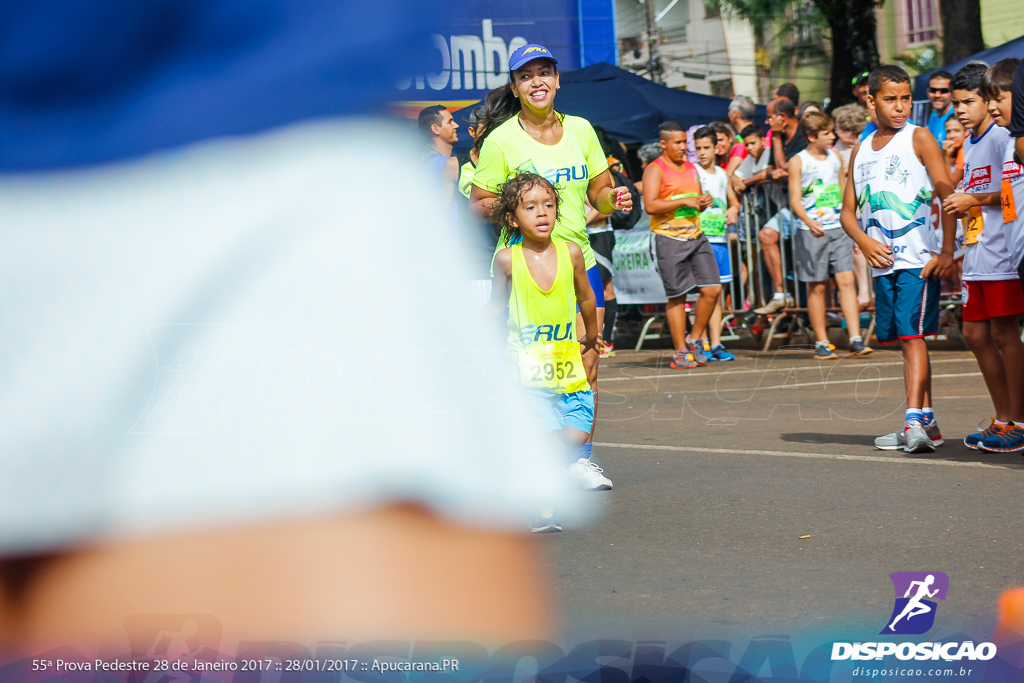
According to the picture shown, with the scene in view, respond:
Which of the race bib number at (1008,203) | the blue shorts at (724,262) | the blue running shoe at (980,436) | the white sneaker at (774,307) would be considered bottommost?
the blue running shoe at (980,436)

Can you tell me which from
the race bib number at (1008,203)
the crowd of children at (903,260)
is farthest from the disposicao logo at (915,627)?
the race bib number at (1008,203)

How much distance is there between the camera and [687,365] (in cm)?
1057

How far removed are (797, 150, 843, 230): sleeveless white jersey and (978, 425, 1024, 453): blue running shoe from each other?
4841 mm

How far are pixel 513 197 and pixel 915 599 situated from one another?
7.72 ft

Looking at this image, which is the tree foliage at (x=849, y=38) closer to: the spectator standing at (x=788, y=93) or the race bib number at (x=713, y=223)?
the spectator standing at (x=788, y=93)

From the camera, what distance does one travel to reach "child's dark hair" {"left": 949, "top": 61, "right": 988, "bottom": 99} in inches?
235

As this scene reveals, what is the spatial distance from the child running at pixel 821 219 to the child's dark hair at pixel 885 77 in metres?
4.25

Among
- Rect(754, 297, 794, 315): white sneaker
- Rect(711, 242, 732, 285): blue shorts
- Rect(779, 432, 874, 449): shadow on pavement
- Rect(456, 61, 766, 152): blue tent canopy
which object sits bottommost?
Rect(779, 432, 874, 449): shadow on pavement

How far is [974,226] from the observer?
6.04 m

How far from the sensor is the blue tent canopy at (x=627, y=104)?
15.9 meters

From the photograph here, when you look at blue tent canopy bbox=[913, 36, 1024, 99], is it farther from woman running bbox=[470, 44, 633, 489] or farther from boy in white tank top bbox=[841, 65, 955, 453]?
woman running bbox=[470, 44, 633, 489]

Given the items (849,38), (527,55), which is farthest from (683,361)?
(849,38)

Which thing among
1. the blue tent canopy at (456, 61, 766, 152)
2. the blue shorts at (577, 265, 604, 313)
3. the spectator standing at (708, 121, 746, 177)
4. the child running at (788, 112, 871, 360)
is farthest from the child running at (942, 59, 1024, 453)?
the blue tent canopy at (456, 61, 766, 152)

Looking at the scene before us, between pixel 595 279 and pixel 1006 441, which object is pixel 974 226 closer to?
pixel 1006 441
